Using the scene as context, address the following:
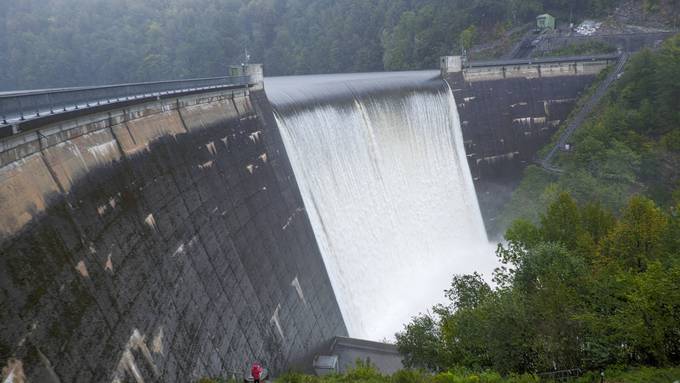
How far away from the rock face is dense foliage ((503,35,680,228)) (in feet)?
58.9

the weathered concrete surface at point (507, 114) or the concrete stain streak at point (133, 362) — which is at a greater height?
the concrete stain streak at point (133, 362)

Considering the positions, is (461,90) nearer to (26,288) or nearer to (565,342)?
(565,342)

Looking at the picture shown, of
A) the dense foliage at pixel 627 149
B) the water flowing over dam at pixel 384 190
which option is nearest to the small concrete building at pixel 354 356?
the water flowing over dam at pixel 384 190

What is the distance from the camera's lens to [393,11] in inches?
2953

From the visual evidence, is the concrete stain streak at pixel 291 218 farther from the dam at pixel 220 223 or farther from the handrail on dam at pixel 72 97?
the handrail on dam at pixel 72 97

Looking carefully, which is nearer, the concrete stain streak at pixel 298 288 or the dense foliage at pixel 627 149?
the concrete stain streak at pixel 298 288

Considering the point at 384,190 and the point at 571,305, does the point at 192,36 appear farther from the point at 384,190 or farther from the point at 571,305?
the point at 571,305

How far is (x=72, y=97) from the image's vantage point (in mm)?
13766

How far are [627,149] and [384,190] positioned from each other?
16.2m

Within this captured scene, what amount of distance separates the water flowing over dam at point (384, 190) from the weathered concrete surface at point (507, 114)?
1.35 meters

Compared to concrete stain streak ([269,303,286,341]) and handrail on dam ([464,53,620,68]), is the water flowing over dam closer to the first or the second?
handrail on dam ([464,53,620,68])

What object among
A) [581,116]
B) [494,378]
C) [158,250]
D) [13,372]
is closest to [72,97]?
[158,250]

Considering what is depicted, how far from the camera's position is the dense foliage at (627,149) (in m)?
33.4

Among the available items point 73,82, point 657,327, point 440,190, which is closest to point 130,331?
point 657,327
